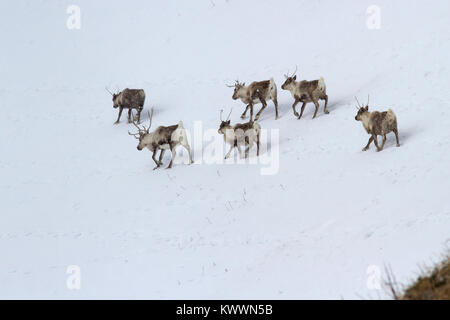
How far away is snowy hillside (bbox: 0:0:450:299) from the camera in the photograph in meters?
13.2

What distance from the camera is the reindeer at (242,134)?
19547mm

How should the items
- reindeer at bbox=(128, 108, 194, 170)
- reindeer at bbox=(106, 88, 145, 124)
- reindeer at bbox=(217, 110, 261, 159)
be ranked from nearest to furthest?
1. reindeer at bbox=(217, 110, 261, 159)
2. reindeer at bbox=(128, 108, 194, 170)
3. reindeer at bbox=(106, 88, 145, 124)

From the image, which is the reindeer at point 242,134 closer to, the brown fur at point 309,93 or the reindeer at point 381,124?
the brown fur at point 309,93

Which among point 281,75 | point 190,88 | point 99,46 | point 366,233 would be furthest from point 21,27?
point 366,233

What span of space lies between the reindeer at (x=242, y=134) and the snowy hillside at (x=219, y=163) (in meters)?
0.62

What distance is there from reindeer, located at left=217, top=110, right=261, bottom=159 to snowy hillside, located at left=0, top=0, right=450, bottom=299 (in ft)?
2.03

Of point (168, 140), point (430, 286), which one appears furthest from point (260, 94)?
point (430, 286)

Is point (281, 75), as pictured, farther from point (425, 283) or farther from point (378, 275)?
point (425, 283)

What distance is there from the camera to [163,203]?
18.4 metres

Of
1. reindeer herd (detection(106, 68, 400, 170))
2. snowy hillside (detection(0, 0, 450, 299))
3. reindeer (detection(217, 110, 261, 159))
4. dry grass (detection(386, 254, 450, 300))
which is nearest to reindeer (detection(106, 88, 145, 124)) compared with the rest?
snowy hillside (detection(0, 0, 450, 299))

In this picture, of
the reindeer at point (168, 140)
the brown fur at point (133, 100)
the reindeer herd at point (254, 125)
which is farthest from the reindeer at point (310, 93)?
the brown fur at point (133, 100)

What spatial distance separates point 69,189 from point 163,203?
13.7ft

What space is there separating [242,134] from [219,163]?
3.66 feet

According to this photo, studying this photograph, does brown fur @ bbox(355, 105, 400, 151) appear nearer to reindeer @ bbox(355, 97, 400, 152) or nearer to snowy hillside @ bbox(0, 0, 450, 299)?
reindeer @ bbox(355, 97, 400, 152)
